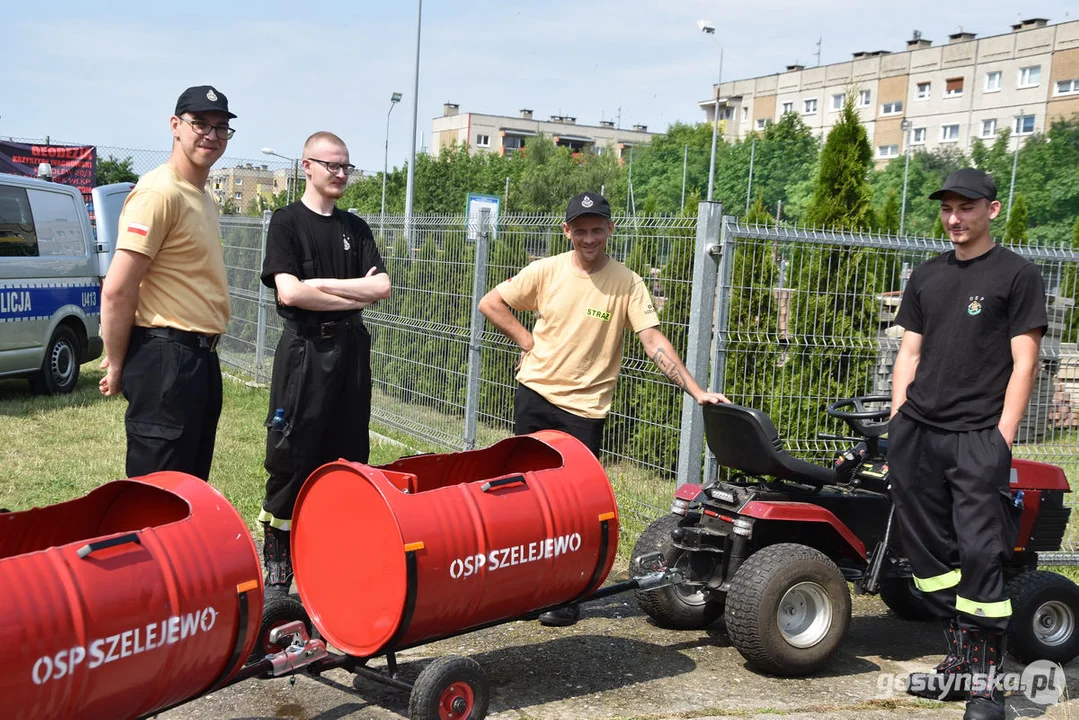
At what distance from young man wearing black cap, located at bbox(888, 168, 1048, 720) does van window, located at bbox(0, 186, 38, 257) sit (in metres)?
9.02

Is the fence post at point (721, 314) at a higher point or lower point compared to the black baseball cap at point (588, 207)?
lower

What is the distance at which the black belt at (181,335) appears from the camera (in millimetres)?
3961

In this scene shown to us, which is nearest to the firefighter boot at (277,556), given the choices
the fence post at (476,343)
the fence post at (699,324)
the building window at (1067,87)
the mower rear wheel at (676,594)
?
the mower rear wheel at (676,594)

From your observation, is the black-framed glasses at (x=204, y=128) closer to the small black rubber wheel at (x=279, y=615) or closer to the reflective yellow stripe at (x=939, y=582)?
the small black rubber wheel at (x=279, y=615)

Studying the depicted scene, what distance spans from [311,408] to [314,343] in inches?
11.2

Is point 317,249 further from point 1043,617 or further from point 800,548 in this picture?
point 1043,617

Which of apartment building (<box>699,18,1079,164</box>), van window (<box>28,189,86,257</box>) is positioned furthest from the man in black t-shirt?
apartment building (<box>699,18,1079,164</box>)

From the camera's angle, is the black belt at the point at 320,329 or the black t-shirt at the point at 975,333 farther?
the black belt at the point at 320,329

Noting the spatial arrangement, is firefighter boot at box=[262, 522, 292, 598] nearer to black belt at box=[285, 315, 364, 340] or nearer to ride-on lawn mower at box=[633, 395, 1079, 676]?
black belt at box=[285, 315, 364, 340]

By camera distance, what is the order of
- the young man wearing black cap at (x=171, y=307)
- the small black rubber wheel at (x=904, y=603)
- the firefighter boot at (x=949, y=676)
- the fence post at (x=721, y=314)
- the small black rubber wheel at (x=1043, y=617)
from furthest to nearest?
the fence post at (x=721, y=314) < the small black rubber wheel at (x=904, y=603) < the small black rubber wheel at (x=1043, y=617) < the firefighter boot at (x=949, y=676) < the young man wearing black cap at (x=171, y=307)

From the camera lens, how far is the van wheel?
1099 cm

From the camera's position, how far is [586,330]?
498cm

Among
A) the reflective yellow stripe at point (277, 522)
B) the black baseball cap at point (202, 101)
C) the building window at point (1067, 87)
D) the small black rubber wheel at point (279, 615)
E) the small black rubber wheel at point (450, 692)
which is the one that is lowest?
the small black rubber wheel at point (450, 692)

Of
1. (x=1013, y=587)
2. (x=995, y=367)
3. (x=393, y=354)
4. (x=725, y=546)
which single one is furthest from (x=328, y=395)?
(x=393, y=354)
